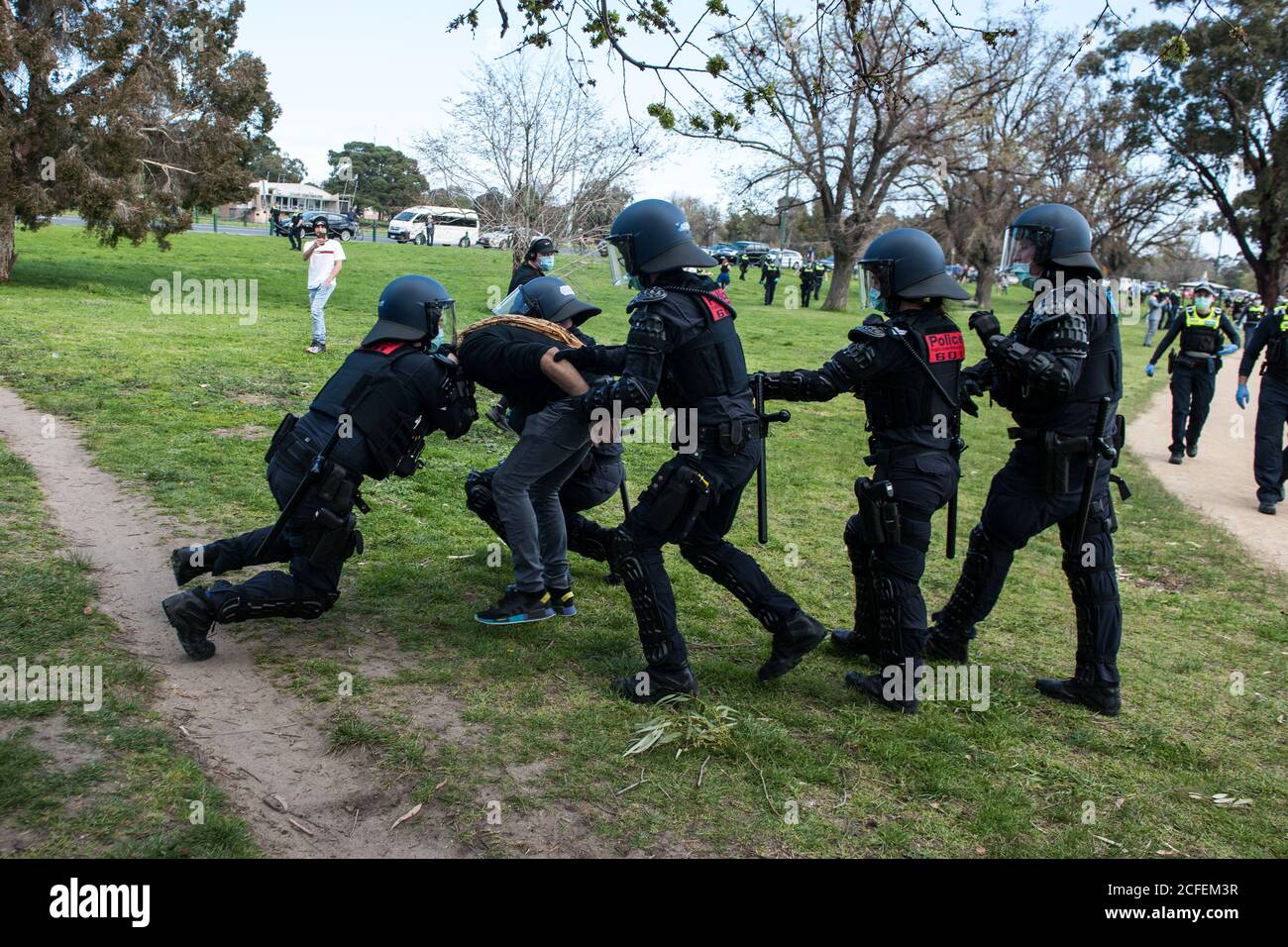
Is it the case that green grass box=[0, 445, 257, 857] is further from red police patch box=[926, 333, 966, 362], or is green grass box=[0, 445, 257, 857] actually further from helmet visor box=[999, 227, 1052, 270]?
helmet visor box=[999, 227, 1052, 270]

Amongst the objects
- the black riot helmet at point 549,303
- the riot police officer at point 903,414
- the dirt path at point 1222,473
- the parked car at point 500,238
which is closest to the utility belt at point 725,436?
the riot police officer at point 903,414

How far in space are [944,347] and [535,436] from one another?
2127mm

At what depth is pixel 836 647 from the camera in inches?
219

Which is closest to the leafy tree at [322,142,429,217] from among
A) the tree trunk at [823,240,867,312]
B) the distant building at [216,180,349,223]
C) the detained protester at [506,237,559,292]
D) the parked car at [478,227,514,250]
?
the distant building at [216,180,349,223]

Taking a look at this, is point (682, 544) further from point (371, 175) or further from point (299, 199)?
point (371, 175)

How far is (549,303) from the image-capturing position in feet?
18.0

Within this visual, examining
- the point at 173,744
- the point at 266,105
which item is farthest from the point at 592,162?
the point at 173,744

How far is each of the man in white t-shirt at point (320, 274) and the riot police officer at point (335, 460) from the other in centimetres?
850

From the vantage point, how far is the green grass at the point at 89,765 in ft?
10.9

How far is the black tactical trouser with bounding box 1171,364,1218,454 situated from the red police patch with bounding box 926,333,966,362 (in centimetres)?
900

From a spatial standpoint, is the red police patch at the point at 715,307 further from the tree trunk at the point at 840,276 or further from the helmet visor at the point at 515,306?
the tree trunk at the point at 840,276

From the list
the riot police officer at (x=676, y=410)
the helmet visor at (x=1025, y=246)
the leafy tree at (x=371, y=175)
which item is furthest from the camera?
the leafy tree at (x=371, y=175)

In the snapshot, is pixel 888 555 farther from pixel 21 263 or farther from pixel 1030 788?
pixel 21 263

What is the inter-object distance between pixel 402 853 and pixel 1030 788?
251 centimetres
